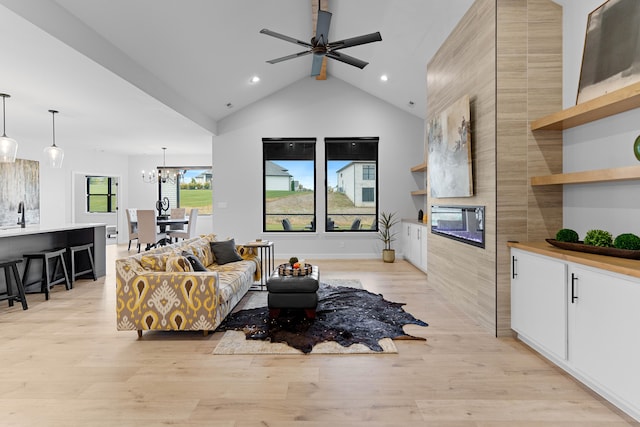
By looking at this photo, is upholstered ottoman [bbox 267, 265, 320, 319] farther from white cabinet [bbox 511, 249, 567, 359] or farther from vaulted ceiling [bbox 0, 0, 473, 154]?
vaulted ceiling [bbox 0, 0, 473, 154]

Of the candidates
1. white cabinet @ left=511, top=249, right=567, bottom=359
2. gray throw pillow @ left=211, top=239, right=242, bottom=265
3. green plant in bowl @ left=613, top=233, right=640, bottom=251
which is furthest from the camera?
gray throw pillow @ left=211, top=239, right=242, bottom=265

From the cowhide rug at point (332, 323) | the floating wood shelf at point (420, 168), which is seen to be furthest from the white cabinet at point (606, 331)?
the floating wood shelf at point (420, 168)

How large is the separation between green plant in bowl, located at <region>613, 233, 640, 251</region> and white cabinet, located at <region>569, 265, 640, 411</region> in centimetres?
25

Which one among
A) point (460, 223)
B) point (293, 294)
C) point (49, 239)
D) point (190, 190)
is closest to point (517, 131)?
point (460, 223)

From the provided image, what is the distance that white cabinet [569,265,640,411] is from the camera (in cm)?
194

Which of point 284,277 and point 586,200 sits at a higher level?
point 586,200

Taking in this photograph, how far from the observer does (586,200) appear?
2.91 meters

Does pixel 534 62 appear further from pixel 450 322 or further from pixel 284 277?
pixel 284 277

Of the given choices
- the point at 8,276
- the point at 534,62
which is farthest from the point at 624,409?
the point at 8,276

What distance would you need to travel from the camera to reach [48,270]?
4.86 meters

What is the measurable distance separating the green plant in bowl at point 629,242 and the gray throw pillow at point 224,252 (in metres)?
4.13

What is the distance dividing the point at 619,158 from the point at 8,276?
6300 mm

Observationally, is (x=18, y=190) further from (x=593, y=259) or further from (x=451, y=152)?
(x=593, y=259)

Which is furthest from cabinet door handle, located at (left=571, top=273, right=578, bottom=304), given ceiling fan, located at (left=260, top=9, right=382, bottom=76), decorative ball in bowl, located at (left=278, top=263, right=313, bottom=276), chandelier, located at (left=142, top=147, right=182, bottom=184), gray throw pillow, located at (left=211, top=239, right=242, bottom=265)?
chandelier, located at (left=142, top=147, right=182, bottom=184)
